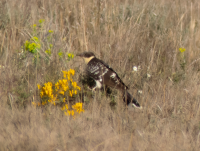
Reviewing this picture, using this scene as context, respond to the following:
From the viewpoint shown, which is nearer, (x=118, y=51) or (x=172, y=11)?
(x=118, y=51)

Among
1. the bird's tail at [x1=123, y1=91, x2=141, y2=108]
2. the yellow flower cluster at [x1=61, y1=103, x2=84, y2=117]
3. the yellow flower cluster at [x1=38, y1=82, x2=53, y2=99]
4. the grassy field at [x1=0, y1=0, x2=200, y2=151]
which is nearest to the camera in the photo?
the grassy field at [x1=0, y1=0, x2=200, y2=151]

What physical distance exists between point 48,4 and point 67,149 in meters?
3.71

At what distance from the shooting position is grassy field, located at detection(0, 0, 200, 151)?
269cm

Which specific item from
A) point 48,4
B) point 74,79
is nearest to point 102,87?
point 74,79

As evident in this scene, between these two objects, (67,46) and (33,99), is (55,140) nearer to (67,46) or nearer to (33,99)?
(33,99)

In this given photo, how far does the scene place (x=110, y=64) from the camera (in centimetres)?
443

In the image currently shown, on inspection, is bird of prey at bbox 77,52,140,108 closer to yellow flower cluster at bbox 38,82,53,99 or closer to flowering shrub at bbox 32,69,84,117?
flowering shrub at bbox 32,69,84,117

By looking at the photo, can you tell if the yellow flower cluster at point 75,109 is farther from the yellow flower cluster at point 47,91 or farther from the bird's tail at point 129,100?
the bird's tail at point 129,100

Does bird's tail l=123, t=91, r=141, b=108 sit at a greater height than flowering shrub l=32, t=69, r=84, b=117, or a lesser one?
lesser

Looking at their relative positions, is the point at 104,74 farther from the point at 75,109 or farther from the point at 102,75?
the point at 75,109

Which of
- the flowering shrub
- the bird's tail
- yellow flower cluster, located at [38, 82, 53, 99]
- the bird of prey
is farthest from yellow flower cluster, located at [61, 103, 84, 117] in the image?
the bird of prey

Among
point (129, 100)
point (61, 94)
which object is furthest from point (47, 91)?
point (129, 100)

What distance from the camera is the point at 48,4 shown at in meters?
5.59

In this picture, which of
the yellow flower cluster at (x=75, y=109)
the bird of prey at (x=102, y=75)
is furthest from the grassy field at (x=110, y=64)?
the bird of prey at (x=102, y=75)
